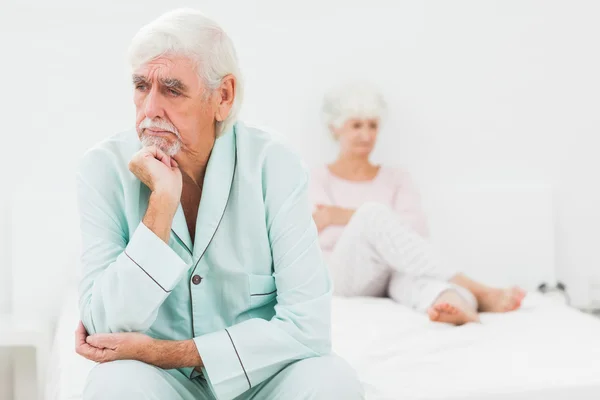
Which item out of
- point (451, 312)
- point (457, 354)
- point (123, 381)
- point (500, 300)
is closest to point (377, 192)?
point (500, 300)

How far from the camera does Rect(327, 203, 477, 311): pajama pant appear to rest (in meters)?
2.43

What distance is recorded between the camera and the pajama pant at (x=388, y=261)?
2.43 m

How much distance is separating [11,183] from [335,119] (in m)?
1.19

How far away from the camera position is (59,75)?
2.84 metres

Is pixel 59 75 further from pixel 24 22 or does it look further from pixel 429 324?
pixel 429 324

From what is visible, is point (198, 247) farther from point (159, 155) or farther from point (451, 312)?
point (451, 312)

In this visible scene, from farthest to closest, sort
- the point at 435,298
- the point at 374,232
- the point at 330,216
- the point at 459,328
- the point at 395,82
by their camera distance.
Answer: the point at 395,82 → the point at 330,216 → the point at 374,232 → the point at 435,298 → the point at 459,328

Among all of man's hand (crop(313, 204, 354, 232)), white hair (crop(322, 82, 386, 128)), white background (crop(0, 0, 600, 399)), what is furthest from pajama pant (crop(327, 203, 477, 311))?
white background (crop(0, 0, 600, 399))

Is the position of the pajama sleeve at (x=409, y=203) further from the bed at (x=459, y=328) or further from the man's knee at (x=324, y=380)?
the man's knee at (x=324, y=380)

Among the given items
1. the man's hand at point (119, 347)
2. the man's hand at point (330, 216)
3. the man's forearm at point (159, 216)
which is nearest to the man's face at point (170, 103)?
the man's forearm at point (159, 216)

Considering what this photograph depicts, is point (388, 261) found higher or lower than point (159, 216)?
lower

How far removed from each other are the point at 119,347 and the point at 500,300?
4.78ft

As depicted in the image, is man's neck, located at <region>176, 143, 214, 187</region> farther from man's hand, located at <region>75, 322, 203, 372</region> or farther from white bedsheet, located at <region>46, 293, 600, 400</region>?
white bedsheet, located at <region>46, 293, 600, 400</region>

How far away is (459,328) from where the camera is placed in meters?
2.20
